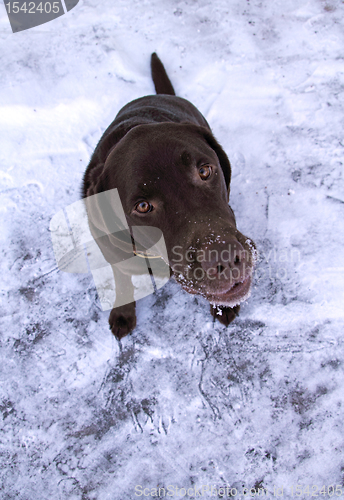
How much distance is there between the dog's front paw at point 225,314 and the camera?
90.7 inches

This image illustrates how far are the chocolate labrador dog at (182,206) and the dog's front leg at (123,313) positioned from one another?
524mm

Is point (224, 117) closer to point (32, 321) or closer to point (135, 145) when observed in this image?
point (135, 145)

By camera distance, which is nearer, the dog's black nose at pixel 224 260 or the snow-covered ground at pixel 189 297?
the dog's black nose at pixel 224 260

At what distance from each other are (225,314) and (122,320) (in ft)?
2.71

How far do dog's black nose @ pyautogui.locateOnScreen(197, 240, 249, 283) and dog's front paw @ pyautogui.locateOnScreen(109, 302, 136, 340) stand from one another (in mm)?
1207

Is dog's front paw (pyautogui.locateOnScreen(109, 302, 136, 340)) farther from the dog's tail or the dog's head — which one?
the dog's tail

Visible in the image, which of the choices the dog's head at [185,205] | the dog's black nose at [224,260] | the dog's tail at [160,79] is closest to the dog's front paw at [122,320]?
the dog's head at [185,205]

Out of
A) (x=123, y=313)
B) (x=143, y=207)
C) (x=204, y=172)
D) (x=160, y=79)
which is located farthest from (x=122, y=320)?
(x=160, y=79)

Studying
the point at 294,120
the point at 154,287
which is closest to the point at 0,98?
the point at 154,287

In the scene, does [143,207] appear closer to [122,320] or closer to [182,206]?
[182,206]

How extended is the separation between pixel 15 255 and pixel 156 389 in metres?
1.69

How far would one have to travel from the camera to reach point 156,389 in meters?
2.25

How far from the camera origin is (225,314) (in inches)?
91.1

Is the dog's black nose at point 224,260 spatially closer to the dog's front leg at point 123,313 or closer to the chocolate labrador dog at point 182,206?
the chocolate labrador dog at point 182,206
